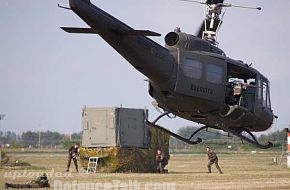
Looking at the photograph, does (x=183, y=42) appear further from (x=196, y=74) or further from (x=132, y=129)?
(x=132, y=129)

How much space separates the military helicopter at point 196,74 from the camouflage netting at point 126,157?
44.3ft

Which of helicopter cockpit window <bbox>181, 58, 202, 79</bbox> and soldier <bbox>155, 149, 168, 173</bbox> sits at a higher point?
helicopter cockpit window <bbox>181, 58, 202, 79</bbox>

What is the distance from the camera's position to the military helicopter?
13.8m

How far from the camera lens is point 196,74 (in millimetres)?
15250

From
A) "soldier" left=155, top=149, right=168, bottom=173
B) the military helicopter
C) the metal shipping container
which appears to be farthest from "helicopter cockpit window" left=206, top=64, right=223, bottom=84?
"soldier" left=155, top=149, right=168, bottom=173

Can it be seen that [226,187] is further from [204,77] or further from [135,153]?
[135,153]

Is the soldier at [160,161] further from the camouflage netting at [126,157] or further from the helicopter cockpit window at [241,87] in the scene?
the helicopter cockpit window at [241,87]

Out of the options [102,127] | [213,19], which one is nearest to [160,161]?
[102,127]

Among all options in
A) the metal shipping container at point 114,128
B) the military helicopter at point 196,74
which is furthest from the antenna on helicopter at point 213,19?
the metal shipping container at point 114,128

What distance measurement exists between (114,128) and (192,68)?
16.3 metres

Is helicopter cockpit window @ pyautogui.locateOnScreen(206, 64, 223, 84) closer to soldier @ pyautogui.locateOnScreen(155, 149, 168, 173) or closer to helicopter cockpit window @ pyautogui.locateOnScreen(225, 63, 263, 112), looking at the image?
helicopter cockpit window @ pyautogui.locateOnScreen(225, 63, 263, 112)

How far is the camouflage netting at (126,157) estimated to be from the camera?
3069 cm

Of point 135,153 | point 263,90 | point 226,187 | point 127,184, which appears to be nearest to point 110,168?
point 135,153

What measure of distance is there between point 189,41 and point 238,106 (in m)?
2.36
